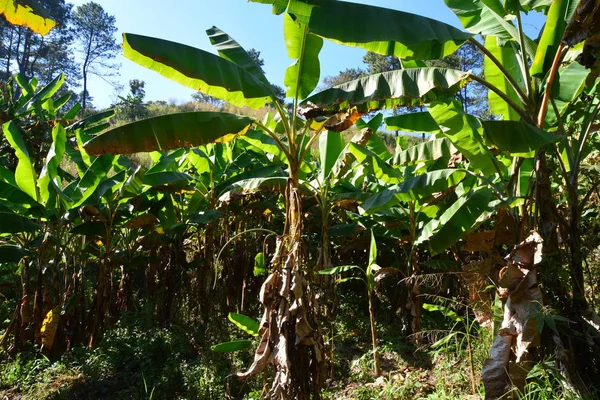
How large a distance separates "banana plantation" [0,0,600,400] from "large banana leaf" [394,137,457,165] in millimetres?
39

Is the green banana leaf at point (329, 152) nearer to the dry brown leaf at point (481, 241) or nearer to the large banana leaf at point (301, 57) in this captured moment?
the large banana leaf at point (301, 57)

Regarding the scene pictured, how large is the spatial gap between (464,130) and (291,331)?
2237 millimetres

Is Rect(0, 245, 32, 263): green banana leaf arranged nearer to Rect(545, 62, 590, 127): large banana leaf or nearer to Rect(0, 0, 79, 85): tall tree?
Rect(545, 62, 590, 127): large banana leaf

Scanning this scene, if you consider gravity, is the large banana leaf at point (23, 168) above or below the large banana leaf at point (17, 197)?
above

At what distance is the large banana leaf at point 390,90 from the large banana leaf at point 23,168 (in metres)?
3.49

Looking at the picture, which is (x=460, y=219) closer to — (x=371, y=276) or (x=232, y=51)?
(x=371, y=276)

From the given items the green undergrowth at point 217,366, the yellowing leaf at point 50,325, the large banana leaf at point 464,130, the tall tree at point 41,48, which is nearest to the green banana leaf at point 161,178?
the yellowing leaf at point 50,325

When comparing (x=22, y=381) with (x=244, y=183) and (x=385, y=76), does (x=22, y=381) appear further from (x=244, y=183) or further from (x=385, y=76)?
(x=385, y=76)

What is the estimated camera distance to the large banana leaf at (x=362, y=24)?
342 centimetres

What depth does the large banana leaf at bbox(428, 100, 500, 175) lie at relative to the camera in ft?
13.0

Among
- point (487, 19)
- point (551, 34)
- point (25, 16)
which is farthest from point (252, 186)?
point (551, 34)

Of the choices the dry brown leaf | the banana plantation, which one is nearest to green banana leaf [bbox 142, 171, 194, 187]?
the banana plantation

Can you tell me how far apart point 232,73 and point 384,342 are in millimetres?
3774

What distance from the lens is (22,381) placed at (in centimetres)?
529
